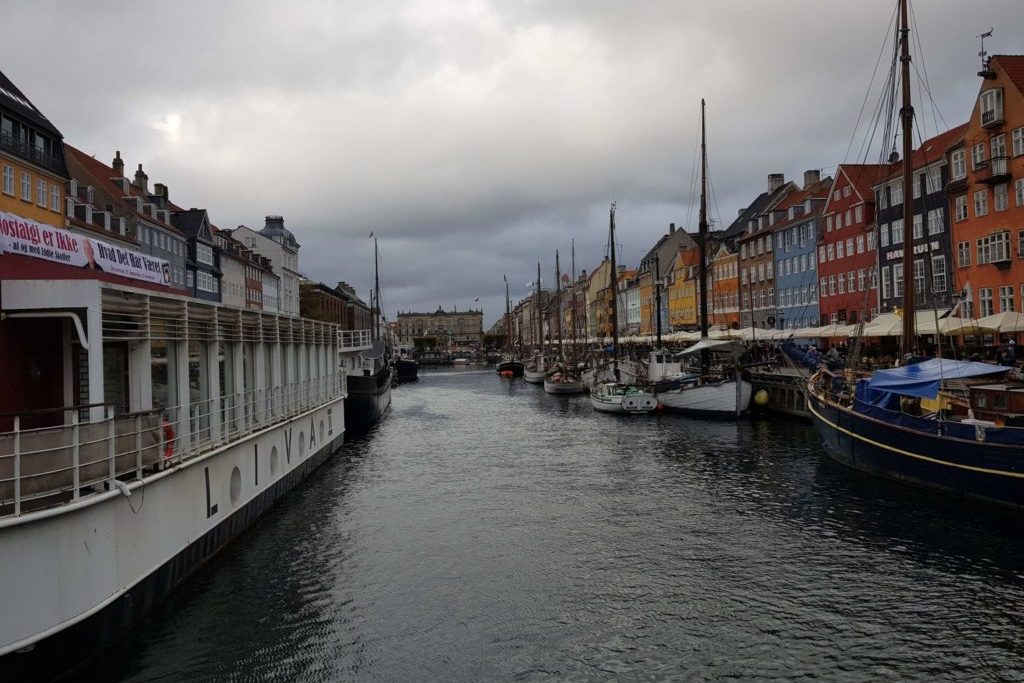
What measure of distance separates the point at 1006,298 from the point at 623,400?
23.2 meters

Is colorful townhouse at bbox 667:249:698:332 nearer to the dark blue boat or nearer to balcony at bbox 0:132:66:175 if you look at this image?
balcony at bbox 0:132:66:175

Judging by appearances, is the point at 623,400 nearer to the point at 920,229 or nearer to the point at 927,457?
the point at 920,229

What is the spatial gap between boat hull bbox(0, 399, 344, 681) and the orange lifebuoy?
Result: 383mm

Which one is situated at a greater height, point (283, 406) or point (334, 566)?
point (283, 406)

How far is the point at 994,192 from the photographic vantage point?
47.9 meters

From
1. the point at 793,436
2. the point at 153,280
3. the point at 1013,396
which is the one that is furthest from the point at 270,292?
the point at 1013,396

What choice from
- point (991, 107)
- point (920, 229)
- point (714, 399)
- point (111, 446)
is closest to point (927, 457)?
point (111, 446)

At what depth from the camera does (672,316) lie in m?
115

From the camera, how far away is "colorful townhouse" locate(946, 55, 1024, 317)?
45.8 m

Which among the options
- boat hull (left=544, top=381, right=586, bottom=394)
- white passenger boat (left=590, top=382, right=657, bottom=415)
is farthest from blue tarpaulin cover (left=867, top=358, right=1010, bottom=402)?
boat hull (left=544, top=381, right=586, bottom=394)

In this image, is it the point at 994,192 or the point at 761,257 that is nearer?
the point at 994,192

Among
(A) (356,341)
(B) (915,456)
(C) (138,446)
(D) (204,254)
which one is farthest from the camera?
(D) (204,254)

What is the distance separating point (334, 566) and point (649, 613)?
750 centimetres

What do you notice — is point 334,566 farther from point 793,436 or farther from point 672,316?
point 672,316
